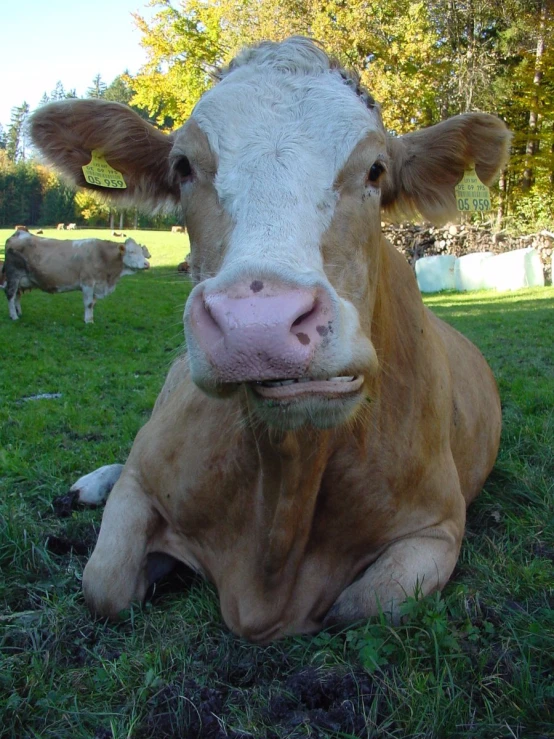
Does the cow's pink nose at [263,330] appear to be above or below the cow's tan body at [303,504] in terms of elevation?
above

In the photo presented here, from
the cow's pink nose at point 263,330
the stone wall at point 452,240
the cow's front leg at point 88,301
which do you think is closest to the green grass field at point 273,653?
the cow's pink nose at point 263,330

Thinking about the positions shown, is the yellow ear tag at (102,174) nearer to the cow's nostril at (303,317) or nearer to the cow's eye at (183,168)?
the cow's eye at (183,168)

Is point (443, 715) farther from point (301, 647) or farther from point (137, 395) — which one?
point (137, 395)

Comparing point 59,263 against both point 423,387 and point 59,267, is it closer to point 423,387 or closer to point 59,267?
point 59,267

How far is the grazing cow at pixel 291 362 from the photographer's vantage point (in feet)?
6.32

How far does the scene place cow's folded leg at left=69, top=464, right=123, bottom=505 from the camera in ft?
13.3

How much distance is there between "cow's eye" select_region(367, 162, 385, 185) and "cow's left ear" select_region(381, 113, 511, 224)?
1.54 feet

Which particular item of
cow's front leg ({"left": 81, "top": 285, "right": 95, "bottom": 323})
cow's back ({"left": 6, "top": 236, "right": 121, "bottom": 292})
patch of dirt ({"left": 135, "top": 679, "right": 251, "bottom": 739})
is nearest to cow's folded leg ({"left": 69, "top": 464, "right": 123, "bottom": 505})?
patch of dirt ({"left": 135, "top": 679, "right": 251, "bottom": 739})

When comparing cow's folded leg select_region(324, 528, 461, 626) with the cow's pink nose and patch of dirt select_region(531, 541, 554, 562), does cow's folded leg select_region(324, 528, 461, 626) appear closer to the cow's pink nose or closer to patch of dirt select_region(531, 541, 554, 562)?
patch of dirt select_region(531, 541, 554, 562)

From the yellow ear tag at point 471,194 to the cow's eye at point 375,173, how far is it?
950 millimetres

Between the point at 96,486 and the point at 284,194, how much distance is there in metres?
2.54

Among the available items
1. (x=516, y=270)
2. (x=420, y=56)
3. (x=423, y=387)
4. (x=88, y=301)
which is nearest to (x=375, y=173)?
(x=423, y=387)

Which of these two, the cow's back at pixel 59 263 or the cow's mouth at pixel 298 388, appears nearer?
the cow's mouth at pixel 298 388

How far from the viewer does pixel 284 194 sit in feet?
7.19
